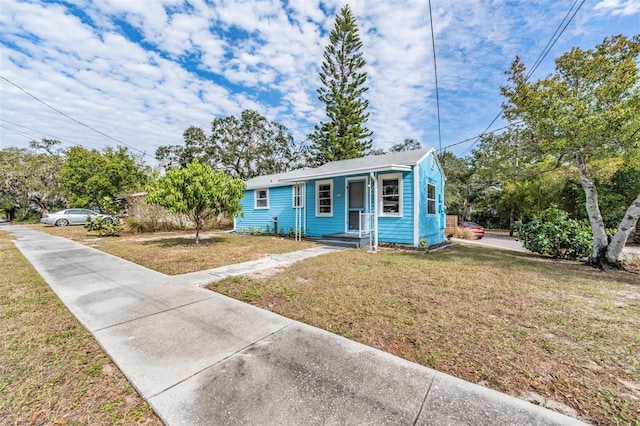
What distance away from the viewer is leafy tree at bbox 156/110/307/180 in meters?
25.8

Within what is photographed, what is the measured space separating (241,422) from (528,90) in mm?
9325

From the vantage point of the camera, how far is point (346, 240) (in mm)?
9195

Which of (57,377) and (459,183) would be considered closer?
(57,377)

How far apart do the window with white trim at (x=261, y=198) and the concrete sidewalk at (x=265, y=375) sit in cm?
985

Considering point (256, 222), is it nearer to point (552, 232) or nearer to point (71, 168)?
point (552, 232)

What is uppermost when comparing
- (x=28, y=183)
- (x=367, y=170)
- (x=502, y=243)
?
(x=28, y=183)

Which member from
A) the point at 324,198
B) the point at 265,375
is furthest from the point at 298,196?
the point at 265,375

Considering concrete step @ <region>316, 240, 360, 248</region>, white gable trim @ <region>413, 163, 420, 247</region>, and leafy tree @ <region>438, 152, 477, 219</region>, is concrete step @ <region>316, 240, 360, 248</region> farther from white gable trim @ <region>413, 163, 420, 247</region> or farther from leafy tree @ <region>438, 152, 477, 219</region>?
leafy tree @ <region>438, 152, 477, 219</region>

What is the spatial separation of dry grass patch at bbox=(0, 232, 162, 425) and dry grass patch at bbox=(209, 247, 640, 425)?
5.88 feet

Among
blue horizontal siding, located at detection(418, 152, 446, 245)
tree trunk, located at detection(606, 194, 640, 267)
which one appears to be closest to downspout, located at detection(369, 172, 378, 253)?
blue horizontal siding, located at detection(418, 152, 446, 245)

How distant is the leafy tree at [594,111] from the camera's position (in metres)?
5.89

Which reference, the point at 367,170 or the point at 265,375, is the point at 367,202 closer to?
the point at 367,170

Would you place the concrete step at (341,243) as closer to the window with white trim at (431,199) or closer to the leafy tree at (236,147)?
the window with white trim at (431,199)

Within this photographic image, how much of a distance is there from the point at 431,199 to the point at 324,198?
4.33 metres
